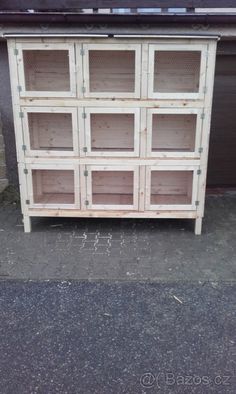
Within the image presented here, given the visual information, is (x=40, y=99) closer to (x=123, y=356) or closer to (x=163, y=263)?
(x=163, y=263)

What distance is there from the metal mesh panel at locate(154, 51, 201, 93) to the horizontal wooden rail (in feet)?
3.83

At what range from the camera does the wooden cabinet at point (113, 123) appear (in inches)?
140

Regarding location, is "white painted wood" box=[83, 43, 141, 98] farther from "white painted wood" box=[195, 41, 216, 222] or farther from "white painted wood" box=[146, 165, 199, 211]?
"white painted wood" box=[146, 165, 199, 211]

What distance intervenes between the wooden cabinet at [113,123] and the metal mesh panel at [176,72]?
10mm

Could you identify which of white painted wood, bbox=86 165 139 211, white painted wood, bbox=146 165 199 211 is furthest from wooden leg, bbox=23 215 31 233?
white painted wood, bbox=146 165 199 211

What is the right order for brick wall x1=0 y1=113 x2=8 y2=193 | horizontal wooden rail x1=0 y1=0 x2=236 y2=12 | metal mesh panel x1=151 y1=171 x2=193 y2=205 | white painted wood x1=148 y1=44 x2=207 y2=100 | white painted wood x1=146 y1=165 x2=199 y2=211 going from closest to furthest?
white painted wood x1=148 y1=44 x2=207 y2=100 < white painted wood x1=146 y1=165 x2=199 y2=211 < metal mesh panel x1=151 y1=171 x2=193 y2=205 < horizontal wooden rail x1=0 y1=0 x2=236 y2=12 < brick wall x1=0 y1=113 x2=8 y2=193

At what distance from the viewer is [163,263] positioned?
3422mm

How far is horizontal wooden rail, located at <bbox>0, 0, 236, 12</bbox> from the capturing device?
15.3ft

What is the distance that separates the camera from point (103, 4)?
4.75m

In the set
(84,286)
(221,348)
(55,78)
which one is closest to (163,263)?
(84,286)

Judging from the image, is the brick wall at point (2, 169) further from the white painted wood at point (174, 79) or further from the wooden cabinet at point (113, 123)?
the white painted wood at point (174, 79)

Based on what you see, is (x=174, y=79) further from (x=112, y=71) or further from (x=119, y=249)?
(x=119, y=249)

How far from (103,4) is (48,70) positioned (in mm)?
1376

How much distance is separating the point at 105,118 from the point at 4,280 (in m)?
2.08
